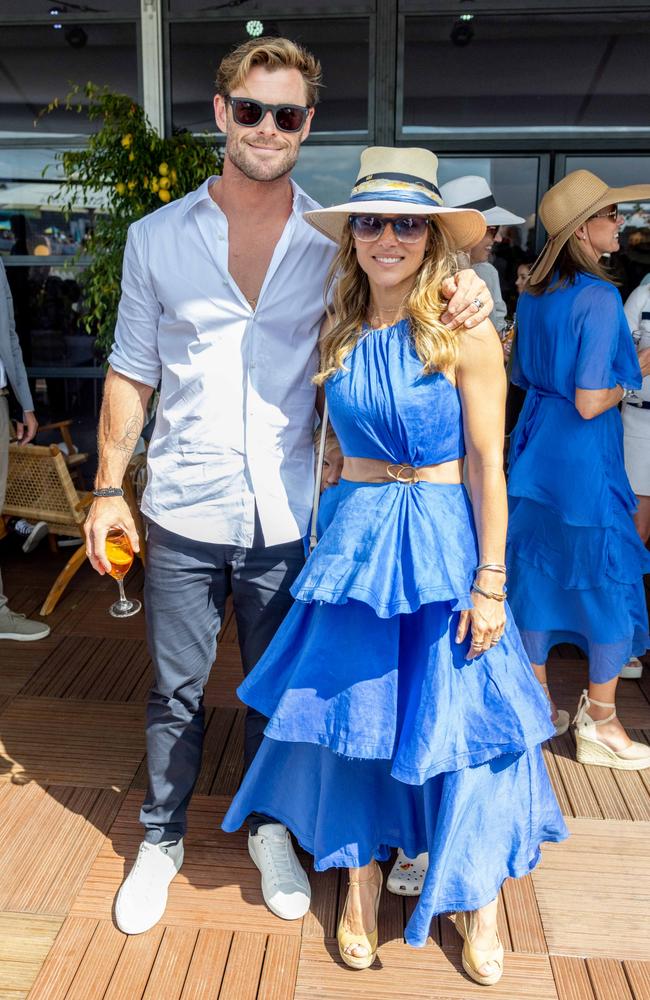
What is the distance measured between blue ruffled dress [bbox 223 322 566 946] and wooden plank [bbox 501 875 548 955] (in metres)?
0.24

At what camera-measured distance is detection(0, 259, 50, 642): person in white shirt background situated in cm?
368

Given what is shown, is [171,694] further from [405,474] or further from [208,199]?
[208,199]

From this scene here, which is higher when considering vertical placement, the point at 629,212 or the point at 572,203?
the point at 629,212

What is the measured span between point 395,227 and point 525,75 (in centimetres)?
357

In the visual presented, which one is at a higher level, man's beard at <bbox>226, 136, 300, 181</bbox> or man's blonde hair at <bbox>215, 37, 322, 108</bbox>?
man's blonde hair at <bbox>215, 37, 322, 108</bbox>

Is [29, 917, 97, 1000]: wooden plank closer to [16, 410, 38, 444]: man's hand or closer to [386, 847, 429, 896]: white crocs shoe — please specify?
[386, 847, 429, 896]: white crocs shoe

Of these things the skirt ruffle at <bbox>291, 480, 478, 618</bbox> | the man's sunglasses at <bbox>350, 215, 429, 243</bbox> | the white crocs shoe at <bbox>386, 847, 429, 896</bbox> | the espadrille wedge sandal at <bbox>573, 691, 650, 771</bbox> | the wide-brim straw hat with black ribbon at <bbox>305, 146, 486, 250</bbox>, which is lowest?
the white crocs shoe at <bbox>386, 847, 429, 896</bbox>

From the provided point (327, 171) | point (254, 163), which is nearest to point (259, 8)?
point (327, 171)

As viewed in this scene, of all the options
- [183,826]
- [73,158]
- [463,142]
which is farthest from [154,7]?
[183,826]

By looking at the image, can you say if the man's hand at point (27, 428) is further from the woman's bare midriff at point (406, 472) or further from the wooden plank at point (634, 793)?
the wooden plank at point (634, 793)

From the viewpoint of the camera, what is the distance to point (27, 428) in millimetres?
3979

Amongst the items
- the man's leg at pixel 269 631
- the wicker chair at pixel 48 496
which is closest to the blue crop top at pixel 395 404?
the man's leg at pixel 269 631

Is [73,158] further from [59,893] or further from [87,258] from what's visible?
[59,893]

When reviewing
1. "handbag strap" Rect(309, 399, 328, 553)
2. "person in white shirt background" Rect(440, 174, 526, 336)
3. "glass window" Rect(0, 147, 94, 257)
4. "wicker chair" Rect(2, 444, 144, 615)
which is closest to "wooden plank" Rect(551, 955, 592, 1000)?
"handbag strap" Rect(309, 399, 328, 553)
